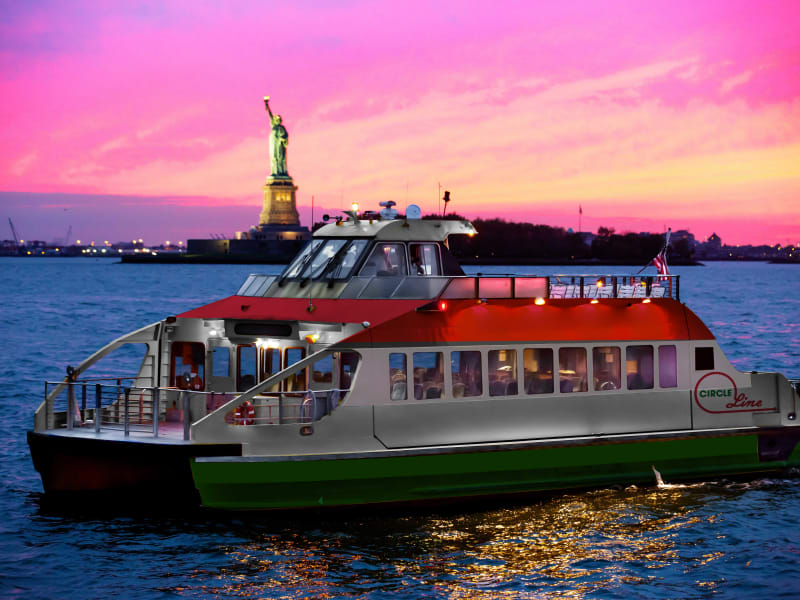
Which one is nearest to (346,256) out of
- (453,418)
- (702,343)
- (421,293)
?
(421,293)

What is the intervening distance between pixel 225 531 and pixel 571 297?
21.1ft

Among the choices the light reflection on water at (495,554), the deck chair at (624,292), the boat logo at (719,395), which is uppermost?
the deck chair at (624,292)

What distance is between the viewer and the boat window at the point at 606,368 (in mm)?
16094

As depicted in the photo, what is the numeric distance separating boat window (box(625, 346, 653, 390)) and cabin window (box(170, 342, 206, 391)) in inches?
267

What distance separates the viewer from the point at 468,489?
1475 cm

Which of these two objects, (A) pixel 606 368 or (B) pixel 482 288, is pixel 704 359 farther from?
(B) pixel 482 288

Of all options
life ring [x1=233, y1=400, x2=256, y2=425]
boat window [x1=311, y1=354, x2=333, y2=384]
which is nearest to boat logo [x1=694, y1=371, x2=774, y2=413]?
boat window [x1=311, y1=354, x2=333, y2=384]

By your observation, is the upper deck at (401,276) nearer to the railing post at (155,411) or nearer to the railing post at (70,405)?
the railing post at (155,411)

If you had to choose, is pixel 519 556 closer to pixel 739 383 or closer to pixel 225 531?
pixel 225 531

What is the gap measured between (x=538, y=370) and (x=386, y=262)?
2.96 meters

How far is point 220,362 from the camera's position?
53.8ft

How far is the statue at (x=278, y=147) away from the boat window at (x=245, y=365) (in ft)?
417

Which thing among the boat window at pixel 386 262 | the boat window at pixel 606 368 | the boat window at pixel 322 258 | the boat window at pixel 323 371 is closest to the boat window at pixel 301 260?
the boat window at pixel 322 258

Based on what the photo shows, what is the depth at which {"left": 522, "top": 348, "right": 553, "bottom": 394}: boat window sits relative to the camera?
51.1 ft
